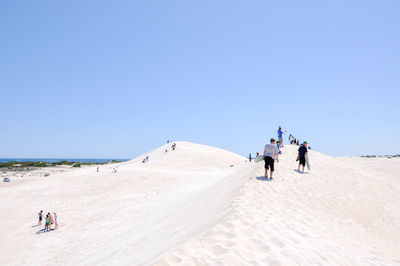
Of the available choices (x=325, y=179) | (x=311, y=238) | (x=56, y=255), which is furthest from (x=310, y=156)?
(x=56, y=255)

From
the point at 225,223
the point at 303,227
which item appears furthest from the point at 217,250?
the point at 303,227

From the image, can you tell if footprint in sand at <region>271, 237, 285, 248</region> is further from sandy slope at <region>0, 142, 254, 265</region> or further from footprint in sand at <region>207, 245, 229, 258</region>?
sandy slope at <region>0, 142, 254, 265</region>

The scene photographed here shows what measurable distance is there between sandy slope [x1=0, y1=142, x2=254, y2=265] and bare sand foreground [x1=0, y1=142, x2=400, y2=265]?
7cm

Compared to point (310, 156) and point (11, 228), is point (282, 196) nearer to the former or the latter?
point (310, 156)

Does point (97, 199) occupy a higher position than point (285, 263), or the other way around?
point (285, 263)

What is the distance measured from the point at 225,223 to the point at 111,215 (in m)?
11.0

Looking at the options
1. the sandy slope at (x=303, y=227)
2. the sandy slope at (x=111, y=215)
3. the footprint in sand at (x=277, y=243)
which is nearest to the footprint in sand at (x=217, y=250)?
the sandy slope at (x=303, y=227)

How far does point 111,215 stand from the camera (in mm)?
13859

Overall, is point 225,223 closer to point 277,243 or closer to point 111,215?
point 277,243

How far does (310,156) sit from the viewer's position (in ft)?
59.2

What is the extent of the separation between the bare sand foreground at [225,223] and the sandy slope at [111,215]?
0.07 meters

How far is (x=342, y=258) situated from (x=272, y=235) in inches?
53.2

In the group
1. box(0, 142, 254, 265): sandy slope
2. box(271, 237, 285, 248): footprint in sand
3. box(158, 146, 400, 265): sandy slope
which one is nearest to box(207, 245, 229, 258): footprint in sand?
box(158, 146, 400, 265): sandy slope

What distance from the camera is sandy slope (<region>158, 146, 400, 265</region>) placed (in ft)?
13.0
